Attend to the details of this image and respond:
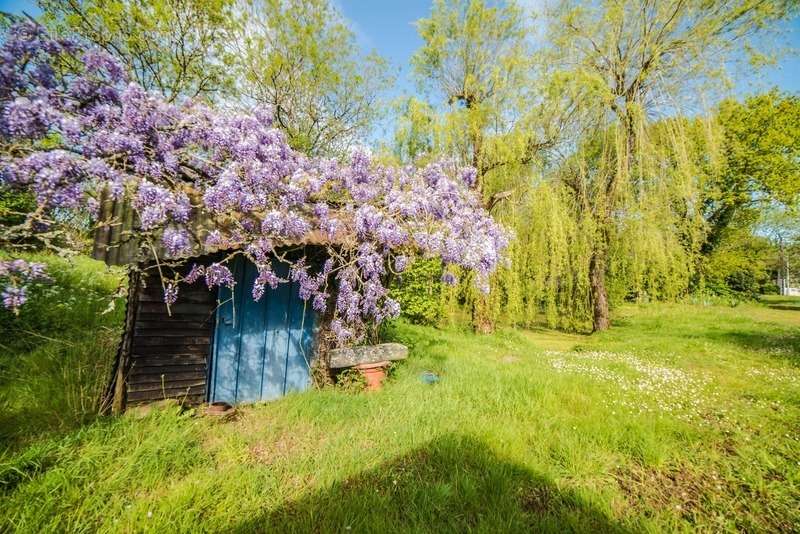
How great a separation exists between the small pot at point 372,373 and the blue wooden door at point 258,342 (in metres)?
0.80

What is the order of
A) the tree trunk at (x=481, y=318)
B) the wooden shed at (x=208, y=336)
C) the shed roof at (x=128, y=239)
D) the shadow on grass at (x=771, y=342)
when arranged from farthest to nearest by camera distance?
the tree trunk at (x=481, y=318) < the shadow on grass at (x=771, y=342) < the wooden shed at (x=208, y=336) < the shed roof at (x=128, y=239)

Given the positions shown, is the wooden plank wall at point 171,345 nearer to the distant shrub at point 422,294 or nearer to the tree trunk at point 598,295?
the distant shrub at point 422,294

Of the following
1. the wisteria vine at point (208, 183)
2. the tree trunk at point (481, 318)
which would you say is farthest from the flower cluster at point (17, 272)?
the tree trunk at point (481, 318)

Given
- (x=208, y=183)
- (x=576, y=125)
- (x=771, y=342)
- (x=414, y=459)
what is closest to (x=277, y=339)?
(x=208, y=183)

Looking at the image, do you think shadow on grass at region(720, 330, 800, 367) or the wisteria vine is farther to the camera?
shadow on grass at region(720, 330, 800, 367)

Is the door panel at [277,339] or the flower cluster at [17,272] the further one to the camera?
the door panel at [277,339]

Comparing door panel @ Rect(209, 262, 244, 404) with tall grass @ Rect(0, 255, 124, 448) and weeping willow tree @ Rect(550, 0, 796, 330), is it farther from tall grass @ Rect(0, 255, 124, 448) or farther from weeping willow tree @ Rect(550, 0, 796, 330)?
weeping willow tree @ Rect(550, 0, 796, 330)

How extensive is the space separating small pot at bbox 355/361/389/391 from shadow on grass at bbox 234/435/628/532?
1619 mm

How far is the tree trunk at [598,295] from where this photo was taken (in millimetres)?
11117

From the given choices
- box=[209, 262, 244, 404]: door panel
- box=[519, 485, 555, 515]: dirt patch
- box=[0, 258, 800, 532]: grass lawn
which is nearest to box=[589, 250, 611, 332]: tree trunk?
box=[0, 258, 800, 532]: grass lawn

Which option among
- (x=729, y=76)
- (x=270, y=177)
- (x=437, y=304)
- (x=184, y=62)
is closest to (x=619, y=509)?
(x=270, y=177)

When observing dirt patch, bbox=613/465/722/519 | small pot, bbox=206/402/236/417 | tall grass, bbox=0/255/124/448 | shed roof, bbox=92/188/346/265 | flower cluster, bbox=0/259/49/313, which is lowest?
dirt patch, bbox=613/465/722/519

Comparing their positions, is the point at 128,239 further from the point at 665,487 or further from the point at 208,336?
the point at 665,487

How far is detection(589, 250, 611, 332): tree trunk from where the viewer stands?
36.5ft
